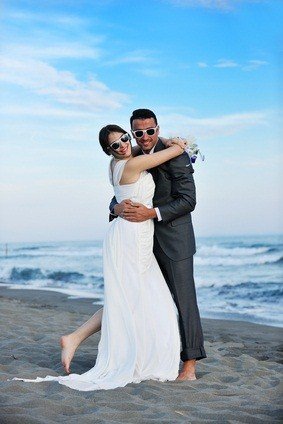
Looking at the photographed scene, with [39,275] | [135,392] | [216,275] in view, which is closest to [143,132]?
[135,392]

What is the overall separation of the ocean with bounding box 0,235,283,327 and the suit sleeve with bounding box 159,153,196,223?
5.18 metres

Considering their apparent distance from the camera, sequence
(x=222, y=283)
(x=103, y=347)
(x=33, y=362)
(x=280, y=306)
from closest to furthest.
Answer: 1. (x=103, y=347)
2. (x=33, y=362)
3. (x=280, y=306)
4. (x=222, y=283)

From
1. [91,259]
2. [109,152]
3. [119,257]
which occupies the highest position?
[109,152]

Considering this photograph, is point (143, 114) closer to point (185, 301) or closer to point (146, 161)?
point (146, 161)

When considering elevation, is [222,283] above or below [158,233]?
below

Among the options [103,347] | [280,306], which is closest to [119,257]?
[103,347]

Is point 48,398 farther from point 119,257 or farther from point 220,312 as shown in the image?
point 220,312

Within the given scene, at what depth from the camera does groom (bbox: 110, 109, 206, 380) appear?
4.62 metres

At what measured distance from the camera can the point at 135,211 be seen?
15.1ft

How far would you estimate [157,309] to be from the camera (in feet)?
15.3

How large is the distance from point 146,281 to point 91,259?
23.9m

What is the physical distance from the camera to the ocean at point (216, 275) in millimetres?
11820

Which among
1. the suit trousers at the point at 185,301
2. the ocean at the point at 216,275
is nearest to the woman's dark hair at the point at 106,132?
the suit trousers at the point at 185,301

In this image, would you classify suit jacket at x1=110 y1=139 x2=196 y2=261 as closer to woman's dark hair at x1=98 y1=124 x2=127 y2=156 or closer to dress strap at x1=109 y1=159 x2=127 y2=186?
dress strap at x1=109 y1=159 x2=127 y2=186
